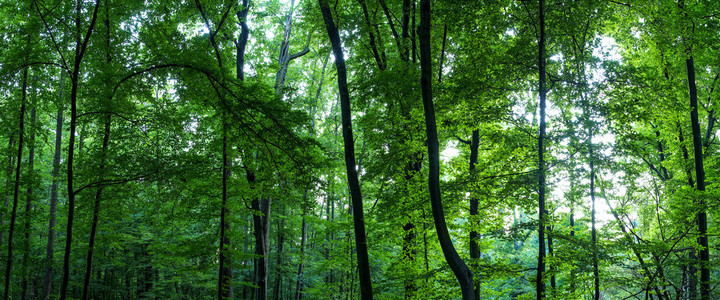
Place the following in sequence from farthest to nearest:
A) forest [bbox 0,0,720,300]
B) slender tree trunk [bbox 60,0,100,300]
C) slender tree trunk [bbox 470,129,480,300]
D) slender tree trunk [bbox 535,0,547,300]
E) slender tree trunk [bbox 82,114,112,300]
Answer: slender tree trunk [bbox 470,129,480,300] → slender tree trunk [bbox 82,114,112,300] → forest [bbox 0,0,720,300] → slender tree trunk [bbox 535,0,547,300] → slender tree trunk [bbox 60,0,100,300]

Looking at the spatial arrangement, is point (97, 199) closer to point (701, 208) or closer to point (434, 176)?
point (434, 176)

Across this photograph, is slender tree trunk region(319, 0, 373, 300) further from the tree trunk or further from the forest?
the tree trunk

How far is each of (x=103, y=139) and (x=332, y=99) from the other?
15.7 metres

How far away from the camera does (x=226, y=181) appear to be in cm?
759

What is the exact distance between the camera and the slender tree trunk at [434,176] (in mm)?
5453

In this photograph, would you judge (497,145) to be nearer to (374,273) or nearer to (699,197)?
(699,197)

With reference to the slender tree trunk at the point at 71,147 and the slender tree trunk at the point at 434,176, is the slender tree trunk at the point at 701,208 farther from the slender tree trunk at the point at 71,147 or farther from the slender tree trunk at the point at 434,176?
the slender tree trunk at the point at 71,147

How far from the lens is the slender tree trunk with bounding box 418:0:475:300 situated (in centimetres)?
545

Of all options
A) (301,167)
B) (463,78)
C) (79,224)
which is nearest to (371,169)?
(301,167)

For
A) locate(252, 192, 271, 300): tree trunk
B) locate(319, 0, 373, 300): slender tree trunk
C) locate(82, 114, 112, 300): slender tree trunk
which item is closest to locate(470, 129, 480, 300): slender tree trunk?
locate(319, 0, 373, 300): slender tree trunk

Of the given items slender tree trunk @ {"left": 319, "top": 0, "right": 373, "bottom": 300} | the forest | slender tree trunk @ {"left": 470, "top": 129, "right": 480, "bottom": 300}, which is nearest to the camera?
the forest

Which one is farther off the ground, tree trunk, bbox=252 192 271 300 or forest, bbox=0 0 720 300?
forest, bbox=0 0 720 300

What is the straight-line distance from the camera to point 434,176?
223 inches

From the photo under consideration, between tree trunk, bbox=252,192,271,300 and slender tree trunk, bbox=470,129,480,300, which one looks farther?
tree trunk, bbox=252,192,271,300
